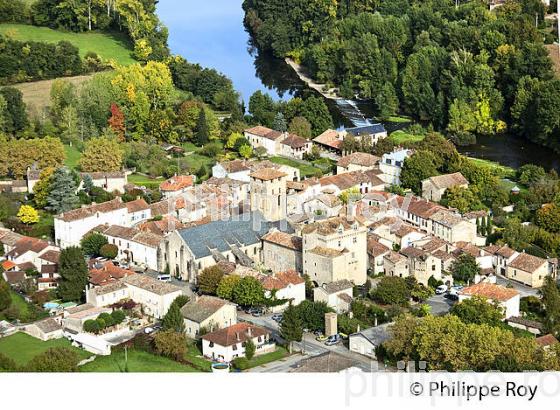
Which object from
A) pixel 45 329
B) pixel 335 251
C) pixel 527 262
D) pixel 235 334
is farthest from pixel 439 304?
pixel 45 329

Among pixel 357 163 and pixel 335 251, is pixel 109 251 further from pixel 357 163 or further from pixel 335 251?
pixel 357 163

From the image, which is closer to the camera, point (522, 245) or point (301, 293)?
point (301, 293)

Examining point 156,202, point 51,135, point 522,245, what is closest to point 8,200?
point 156,202

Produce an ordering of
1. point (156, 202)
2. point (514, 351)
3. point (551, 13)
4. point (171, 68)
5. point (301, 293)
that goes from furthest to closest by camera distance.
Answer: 1. point (551, 13)
2. point (171, 68)
3. point (156, 202)
4. point (301, 293)
5. point (514, 351)

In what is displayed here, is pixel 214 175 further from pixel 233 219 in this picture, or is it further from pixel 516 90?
pixel 516 90

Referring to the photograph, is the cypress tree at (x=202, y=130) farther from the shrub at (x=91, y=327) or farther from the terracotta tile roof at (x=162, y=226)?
the shrub at (x=91, y=327)

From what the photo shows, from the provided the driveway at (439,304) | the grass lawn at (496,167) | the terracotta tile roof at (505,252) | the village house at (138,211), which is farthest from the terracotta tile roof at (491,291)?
the grass lawn at (496,167)

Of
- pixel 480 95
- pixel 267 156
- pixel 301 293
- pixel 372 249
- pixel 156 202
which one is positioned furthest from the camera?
pixel 480 95
